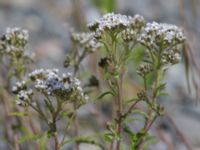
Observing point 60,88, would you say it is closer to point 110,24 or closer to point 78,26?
point 110,24

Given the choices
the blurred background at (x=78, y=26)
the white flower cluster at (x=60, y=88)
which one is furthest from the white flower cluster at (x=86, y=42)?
the blurred background at (x=78, y=26)

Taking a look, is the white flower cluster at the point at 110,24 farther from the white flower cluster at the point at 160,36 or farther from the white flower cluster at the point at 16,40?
the white flower cluster at the point at 16,40

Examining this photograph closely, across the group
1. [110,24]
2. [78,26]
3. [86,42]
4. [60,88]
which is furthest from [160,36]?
[78,26]

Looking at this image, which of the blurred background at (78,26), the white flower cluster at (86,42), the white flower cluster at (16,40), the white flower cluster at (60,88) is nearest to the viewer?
the white flower cluster at (60,88)

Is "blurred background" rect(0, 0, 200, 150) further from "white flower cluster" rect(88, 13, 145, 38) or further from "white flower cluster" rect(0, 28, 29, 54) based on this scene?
"white flower cluster" rect(88, 13, 145, 38)

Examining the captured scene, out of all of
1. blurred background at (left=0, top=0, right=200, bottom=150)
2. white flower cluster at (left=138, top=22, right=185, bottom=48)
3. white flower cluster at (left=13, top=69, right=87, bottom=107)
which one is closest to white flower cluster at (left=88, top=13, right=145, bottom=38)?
white flower cluster at (left=138, top=22, right=185, bottom=48)
